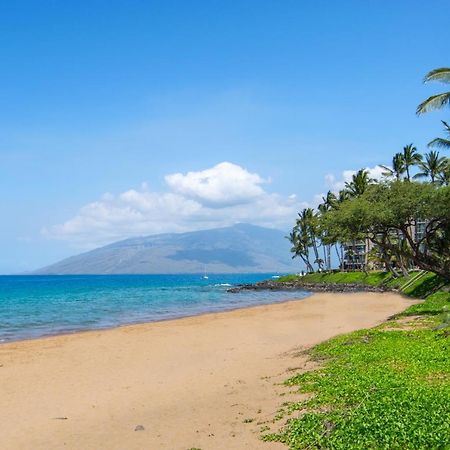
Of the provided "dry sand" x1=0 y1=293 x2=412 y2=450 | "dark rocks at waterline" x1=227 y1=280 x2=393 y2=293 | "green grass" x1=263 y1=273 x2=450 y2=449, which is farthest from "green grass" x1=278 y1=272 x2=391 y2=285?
"green grass" x1=263 y1=273 x2=450 y2=449

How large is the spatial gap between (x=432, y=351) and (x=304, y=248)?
110m

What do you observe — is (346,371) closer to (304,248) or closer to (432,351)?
(432,351)

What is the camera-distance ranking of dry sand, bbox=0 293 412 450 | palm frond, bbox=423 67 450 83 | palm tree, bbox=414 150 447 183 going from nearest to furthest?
dry sand, bbox=0 293 412 450
palm frond, bbox=423 67 450 83
palm tree, bbox=414 150 447 183

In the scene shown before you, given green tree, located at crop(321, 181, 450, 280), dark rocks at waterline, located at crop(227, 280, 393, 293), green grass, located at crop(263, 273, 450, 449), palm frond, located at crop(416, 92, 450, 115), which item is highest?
palm frond, located at crop(416, 92, 450, 115)

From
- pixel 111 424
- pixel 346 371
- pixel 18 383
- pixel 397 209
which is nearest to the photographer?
pixel 111 424

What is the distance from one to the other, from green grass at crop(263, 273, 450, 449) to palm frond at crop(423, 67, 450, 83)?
597 inches

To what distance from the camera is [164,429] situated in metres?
11.8

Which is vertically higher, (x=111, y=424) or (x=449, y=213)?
(x=449, y=213)

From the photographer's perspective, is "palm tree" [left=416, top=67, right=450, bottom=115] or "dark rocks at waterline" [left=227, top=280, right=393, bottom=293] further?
"dark rocks at waterline" [left=227, top=280, right=393, bottom=293]

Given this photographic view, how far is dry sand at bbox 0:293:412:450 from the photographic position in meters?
11.5

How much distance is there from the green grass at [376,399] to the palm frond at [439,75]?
1517cm

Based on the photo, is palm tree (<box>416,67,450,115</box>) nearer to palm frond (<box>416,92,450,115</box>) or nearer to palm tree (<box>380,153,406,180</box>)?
palm frond (<box>416,92,450,115</box>)

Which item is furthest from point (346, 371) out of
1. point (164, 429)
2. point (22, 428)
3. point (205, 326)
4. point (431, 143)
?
point (431, 143)

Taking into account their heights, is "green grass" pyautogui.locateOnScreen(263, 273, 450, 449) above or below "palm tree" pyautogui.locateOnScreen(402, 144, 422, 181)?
below
